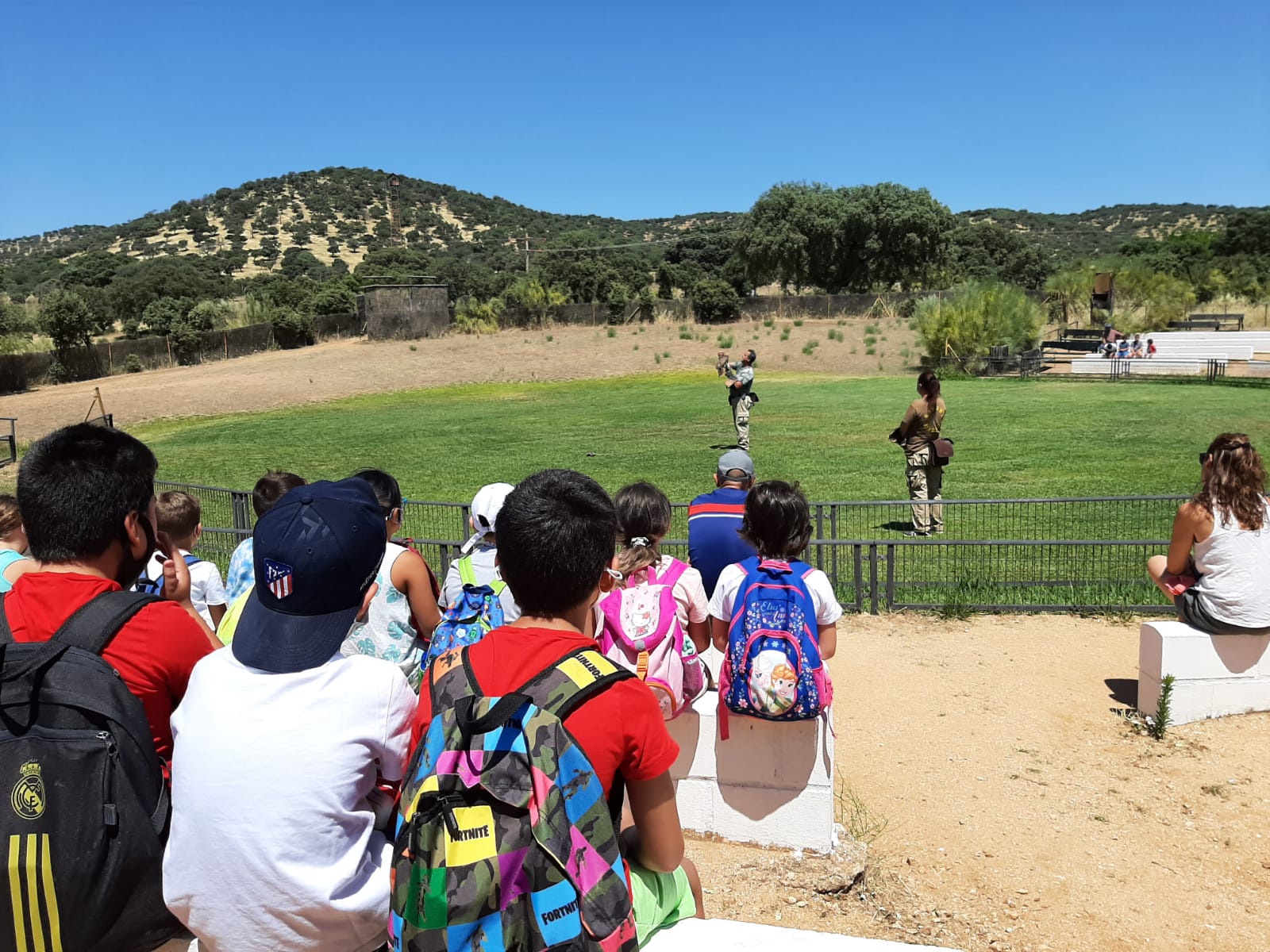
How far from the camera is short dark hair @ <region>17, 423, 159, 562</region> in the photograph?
2.71m

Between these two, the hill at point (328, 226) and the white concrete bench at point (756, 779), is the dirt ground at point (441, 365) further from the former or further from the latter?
the hill at point (328, 226)

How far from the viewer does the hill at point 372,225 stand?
12575cm

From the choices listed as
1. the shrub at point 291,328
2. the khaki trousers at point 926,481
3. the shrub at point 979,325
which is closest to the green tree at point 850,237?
the shrub at point 979,325

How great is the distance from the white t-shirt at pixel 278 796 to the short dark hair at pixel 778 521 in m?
2.34

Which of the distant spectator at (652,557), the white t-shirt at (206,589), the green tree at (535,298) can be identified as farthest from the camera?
the green tree at (535,298)

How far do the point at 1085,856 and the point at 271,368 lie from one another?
44.0 metres

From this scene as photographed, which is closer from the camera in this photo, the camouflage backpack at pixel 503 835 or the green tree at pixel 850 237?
the camouflage backpack at pixel 503 835

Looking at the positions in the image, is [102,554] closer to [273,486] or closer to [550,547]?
[550,547]

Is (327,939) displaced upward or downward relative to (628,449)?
upward

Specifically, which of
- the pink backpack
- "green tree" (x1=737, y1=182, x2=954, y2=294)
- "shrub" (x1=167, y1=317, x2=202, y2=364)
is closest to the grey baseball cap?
the pink backpack

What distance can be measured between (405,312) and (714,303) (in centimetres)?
1779

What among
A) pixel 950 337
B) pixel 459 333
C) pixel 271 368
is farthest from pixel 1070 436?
pixel 459 333

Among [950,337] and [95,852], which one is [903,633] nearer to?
[95,852]

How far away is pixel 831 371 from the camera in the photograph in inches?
1618
